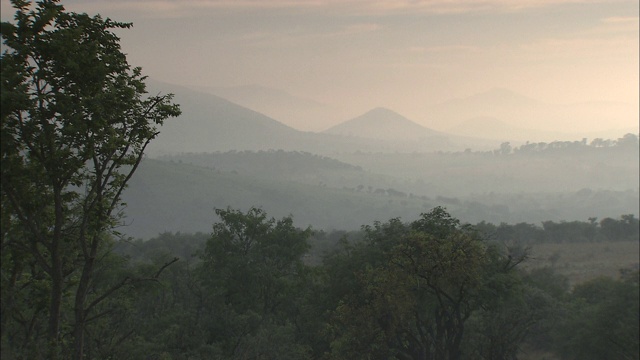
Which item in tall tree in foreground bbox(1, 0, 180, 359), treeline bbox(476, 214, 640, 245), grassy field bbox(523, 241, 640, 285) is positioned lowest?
grassy field bbox(523, 241, 640, 285)

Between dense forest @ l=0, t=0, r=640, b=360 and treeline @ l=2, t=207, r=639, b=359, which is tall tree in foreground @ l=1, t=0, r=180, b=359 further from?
treeline @ l=2, t=207, r=639, b=359

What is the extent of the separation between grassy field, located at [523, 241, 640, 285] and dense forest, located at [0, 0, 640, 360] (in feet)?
84.6

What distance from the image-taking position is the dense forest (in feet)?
42.2

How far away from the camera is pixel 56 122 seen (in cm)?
1334

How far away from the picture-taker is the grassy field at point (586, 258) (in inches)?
2958

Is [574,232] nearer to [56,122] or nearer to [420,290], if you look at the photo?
[420,290]

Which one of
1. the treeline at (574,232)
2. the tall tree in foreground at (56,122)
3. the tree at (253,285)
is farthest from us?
the treeline at (574,232)

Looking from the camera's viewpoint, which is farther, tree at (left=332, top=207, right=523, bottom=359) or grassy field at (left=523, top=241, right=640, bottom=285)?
grassy field at (left=523, top=241, right=640, bottom=285)

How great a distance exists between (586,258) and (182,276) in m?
70.1

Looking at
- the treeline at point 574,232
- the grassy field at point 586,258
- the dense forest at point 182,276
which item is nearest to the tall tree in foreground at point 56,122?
the dense forest at point 182,276

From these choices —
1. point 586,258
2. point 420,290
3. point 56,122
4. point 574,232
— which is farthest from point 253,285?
point 574,232

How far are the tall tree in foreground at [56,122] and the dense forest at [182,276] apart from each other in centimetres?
5

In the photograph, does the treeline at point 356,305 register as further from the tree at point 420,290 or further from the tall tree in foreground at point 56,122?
the tall tree in foreground at point 56,122

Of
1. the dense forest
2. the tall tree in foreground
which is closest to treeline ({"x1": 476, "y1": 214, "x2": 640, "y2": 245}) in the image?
the dense forest
